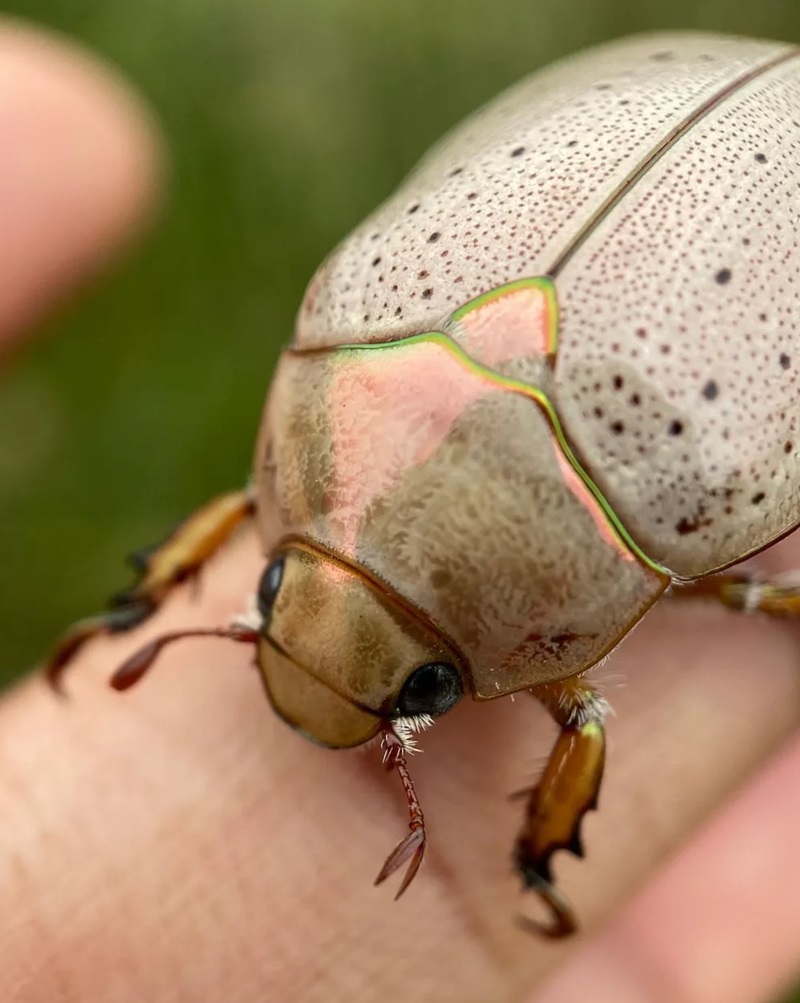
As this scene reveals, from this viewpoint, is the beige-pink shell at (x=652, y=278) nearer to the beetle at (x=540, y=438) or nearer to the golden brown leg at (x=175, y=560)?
the beetle at (x=540, y=438)

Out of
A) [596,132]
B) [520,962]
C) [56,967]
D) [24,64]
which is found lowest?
[520,962]

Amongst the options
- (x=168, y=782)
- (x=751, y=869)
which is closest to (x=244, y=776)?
(x=168, y=782)

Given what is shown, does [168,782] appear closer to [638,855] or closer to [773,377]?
[638,855]

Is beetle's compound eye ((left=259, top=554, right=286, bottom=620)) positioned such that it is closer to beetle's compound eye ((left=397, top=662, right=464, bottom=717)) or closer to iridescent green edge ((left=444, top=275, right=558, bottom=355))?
beetle's compound eye ((left=397, top=662, right=464, bottom=717))

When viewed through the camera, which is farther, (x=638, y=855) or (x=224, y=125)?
(x=224, y=125)

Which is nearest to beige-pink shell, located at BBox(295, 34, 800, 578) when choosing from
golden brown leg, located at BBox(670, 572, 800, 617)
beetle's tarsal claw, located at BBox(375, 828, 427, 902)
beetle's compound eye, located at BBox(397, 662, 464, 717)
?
golden brown leg, located at BBox(670, 572, 800, 617)

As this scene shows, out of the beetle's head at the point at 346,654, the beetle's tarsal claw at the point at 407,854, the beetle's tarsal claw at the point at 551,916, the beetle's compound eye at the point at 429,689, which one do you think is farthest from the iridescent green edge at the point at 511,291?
the beetle's tarsal claw at the point at 551,916
